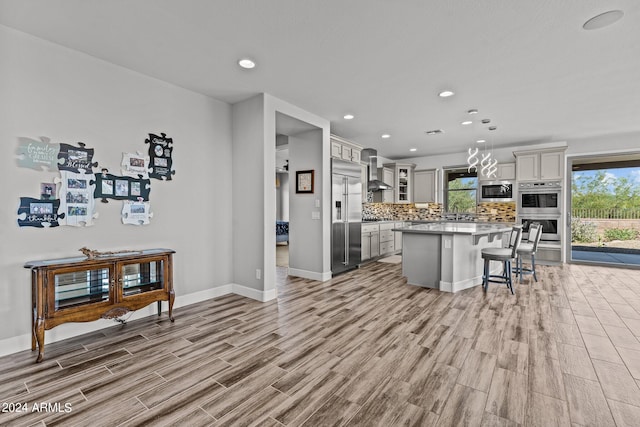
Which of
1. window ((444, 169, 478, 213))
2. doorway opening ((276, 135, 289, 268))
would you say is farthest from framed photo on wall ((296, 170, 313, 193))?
window ((444, 169, 478, 213))

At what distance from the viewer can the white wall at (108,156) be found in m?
2.53

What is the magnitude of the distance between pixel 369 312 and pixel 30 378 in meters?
3.03

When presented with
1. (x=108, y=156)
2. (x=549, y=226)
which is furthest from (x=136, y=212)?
(x=549, y=226)

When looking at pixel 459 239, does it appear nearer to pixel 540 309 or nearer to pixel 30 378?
pixel 540 309

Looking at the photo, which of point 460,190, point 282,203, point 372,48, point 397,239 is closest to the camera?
point 372,48

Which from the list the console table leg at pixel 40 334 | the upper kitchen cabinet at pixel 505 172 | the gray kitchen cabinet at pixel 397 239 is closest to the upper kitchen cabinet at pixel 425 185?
the gray kitchen cabinet at pixel 397 239

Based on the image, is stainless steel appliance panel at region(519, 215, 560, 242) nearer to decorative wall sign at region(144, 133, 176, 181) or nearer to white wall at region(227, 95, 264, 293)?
white wall at region(227, 95, 264, 293)

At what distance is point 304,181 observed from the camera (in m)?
5.16

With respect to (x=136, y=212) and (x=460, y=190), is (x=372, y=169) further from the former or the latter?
(x=136, y=212)

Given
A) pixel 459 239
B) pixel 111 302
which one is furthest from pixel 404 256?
pixel 111 302

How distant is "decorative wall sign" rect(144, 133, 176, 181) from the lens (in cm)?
343

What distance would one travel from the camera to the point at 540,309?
11.9 feet

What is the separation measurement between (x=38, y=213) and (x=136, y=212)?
0.80m

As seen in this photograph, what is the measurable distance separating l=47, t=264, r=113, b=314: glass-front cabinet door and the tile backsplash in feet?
20.1
